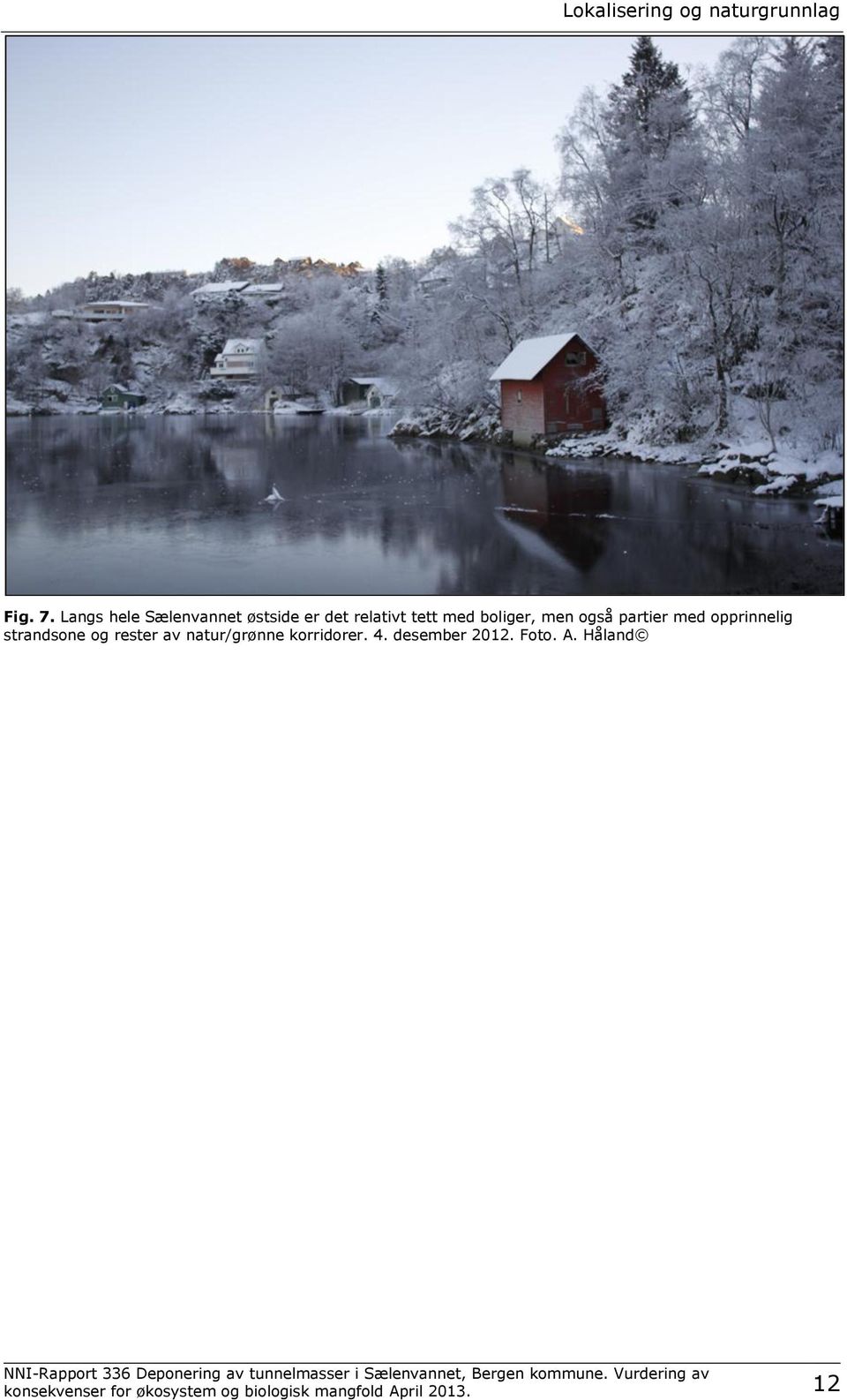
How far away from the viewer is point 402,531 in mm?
16672

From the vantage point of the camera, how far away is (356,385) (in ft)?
197

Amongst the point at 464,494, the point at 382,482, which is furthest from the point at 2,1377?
the point at 382,482

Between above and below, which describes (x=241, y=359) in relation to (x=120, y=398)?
above

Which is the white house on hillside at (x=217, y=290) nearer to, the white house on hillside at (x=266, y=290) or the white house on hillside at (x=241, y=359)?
the white house on hillside at (x=266, y=290)

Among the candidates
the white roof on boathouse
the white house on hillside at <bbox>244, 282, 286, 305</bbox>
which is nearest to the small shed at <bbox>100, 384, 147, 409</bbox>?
the white house on hillside at <bbox>244, 282, 286, 305</bbox>

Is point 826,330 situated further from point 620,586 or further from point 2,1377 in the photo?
point 2,1377

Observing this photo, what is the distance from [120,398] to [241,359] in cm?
976

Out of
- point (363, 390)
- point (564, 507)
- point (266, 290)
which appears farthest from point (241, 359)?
point (564, 507)

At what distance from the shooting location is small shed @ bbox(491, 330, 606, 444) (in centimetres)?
3250

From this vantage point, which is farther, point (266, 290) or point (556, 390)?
point (266, 290)

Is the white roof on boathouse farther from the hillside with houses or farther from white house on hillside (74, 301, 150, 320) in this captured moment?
white house on hillside (74, 301, 150, 320)

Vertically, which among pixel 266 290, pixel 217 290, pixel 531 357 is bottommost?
pixel 531 357

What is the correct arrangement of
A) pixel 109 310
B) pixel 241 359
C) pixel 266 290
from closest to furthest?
pixel 109 310 → pixel 266 290 → pixel 241 359

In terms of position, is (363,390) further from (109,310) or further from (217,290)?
(109,310)
